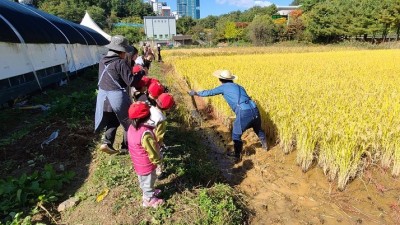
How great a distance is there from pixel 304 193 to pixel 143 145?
79.1 inches

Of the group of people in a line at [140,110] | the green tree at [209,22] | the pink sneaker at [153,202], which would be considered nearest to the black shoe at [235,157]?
the group of people in a line at [140,110]

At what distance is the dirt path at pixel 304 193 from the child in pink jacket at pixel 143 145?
46.6 inches

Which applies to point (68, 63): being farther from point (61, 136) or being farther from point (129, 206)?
point (129, 206)

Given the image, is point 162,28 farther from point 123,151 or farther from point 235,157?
point 123,151

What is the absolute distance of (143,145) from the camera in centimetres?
233

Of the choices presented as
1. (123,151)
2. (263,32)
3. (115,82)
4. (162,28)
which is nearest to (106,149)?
(123,151)

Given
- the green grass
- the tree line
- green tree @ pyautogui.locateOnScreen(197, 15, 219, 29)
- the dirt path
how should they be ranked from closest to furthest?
the green grass, the dirt path, the tree line, green tree @ pyautogui.locateOnScreen(197, 15, 219, 29)

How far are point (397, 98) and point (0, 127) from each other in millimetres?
6906

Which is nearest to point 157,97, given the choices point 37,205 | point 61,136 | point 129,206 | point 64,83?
point 129,206

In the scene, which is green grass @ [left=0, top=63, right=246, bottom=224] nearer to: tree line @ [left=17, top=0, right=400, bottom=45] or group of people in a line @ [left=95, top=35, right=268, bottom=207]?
group of people in a line @ [left=95, top=35, right=268, bottom=207]

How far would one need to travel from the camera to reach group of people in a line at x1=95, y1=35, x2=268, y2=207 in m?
2.38

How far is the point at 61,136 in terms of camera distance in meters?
4.23

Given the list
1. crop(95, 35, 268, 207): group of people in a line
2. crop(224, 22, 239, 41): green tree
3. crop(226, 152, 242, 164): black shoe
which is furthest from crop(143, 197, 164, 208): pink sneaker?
crop(224, 22, 239, 41): green tree

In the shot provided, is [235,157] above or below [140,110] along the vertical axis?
below
